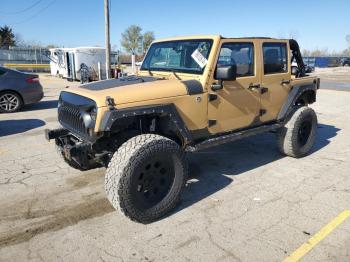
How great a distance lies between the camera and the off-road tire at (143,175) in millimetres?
3518

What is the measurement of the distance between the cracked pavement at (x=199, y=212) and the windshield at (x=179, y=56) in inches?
64.8

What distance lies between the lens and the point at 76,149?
372 centimetres

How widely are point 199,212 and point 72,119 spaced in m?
1.88

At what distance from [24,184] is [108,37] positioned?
1536 centimetres

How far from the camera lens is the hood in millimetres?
3721

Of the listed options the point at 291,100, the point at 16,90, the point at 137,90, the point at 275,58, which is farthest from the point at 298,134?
the point at 16,90

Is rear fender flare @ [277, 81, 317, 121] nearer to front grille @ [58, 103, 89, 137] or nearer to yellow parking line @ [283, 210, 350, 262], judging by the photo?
yellow parking line @ [283, 210, 350, 262]

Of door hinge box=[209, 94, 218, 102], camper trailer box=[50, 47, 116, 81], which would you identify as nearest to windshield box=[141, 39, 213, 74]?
door hinge box=[209, 94, 218, 102]

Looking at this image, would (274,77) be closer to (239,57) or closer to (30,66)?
(239,57)

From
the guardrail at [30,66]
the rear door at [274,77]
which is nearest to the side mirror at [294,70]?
the rear door at [274,77]

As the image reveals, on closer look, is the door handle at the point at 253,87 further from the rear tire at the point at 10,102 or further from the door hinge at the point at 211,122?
the rear tire at the point at 10,102

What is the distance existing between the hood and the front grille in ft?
0.70

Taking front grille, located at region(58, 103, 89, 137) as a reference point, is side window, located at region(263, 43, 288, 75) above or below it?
above

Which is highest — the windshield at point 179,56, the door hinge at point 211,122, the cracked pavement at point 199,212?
the windshield at point 179,56
